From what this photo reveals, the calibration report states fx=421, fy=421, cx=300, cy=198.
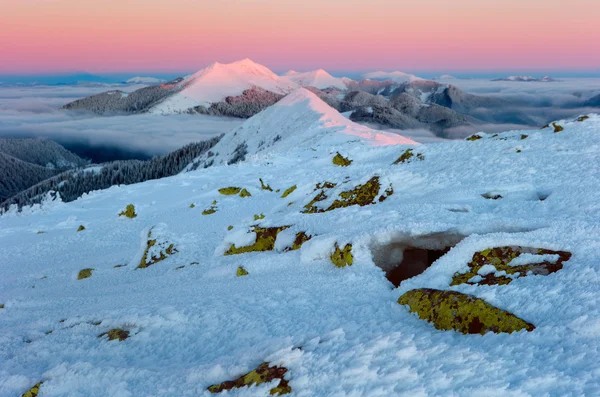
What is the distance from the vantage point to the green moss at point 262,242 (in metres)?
13.2

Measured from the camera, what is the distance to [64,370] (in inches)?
281

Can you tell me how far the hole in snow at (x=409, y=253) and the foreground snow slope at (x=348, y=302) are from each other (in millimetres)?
127

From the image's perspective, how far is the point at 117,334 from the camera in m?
8.63

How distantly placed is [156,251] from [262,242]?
4994 mm

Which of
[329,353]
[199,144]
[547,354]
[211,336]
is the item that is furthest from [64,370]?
[199,144]

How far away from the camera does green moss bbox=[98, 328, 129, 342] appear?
8.48 metres

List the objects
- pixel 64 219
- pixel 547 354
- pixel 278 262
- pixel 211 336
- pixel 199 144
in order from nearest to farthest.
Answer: pixel 547 354, pixel 211 336, pixel 278 262, pixel 64 219, pixel 199 144

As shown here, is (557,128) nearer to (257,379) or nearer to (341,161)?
(341,161)

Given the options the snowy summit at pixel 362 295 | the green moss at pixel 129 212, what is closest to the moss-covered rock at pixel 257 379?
the snowy summit at pixel 362 295

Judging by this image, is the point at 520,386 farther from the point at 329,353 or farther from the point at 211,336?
the point at 211,336

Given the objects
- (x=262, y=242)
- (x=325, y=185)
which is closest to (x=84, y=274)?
(x=262, y=242)

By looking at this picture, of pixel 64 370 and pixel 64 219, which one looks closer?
pixel 64 370

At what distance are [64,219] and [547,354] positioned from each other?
92.2 feet

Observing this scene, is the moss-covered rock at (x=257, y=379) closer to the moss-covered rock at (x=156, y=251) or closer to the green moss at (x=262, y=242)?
the green moss at (x=262, y=242)
